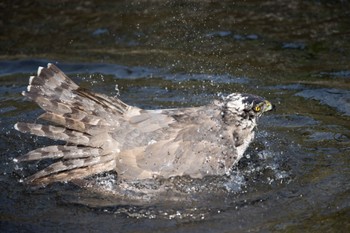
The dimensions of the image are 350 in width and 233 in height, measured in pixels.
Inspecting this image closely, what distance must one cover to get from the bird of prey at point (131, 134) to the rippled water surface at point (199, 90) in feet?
0.46

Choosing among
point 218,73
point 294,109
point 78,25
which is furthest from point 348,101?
point 78,25

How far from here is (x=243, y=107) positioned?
725 centimetres

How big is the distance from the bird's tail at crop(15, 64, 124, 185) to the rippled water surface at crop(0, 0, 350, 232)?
157mm

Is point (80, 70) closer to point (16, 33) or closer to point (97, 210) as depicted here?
point (16, 33)

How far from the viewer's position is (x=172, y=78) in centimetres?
984

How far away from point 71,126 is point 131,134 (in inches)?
23.7

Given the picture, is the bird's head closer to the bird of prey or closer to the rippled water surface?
the bird of prey

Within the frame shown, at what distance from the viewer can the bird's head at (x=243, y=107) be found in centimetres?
723

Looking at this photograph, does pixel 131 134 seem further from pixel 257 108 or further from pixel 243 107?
pixel 257 108

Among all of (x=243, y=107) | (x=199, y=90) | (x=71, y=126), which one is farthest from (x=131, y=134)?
(x=199, y=90)

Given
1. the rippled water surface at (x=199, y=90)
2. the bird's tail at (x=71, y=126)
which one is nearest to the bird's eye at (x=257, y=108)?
the rippled water surface at (x=199, y=90)

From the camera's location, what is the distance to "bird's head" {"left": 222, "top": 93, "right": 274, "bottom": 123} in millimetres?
7230

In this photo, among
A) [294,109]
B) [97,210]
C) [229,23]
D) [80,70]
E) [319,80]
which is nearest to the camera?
[97,210]

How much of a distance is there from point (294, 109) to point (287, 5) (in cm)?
355
